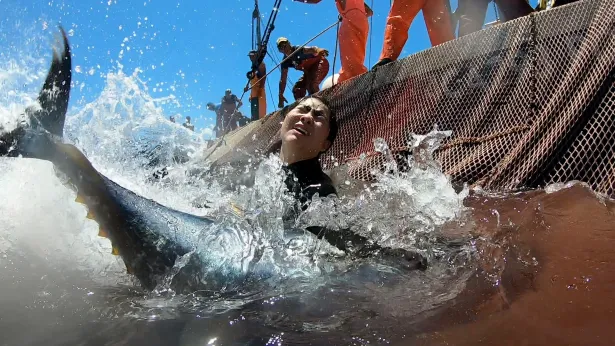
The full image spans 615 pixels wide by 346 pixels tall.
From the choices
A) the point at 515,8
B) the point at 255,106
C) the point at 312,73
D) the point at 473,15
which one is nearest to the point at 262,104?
the point at 255,106

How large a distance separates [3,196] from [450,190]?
2.52 metres

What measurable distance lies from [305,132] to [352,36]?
321cm

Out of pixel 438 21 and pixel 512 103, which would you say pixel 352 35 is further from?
pixel 512 103

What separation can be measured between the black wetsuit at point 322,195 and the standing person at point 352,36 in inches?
122

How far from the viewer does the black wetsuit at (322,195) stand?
68.6 inches

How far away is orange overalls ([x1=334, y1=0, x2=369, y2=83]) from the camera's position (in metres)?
5.70

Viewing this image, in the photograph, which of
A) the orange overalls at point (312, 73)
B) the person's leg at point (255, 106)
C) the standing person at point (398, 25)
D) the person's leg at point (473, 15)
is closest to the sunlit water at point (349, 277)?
the standing person at point (398, 25)

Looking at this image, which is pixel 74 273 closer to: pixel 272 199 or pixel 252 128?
pixel 272 199

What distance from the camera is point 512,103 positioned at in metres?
3.12

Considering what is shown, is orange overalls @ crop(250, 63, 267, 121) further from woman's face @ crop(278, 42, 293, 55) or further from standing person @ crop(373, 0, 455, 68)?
standing person @ crop(373, 0, 455, 68)

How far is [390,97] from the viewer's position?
4.20 metres

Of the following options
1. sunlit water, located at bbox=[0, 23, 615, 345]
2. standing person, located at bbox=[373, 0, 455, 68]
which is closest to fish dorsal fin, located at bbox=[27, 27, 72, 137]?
sunlit water, located at bbox=[0, 23, 615, 345]

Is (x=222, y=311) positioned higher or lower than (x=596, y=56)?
lower

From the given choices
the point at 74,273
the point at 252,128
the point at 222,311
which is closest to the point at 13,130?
the point at 74,273
